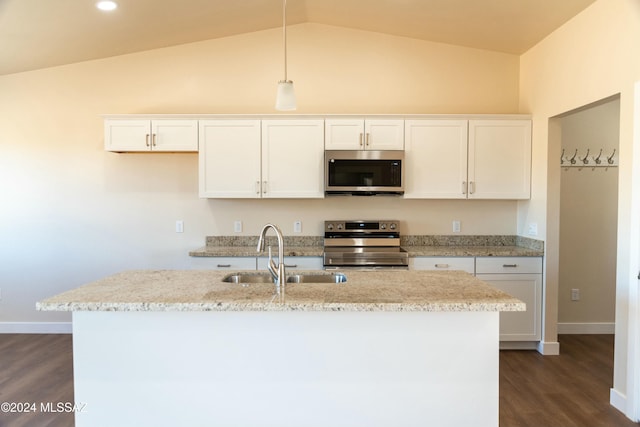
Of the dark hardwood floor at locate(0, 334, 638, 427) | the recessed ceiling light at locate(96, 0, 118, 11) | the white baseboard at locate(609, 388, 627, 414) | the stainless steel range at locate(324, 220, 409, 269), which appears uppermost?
the recessed ceiling light at locate(96, 0, 118, 11)

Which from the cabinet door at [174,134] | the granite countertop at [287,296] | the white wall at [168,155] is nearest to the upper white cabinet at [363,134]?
the white wall at [168,155]

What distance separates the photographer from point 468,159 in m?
3.73

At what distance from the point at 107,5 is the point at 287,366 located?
2862 millimetres

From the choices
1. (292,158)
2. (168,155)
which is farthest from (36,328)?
(292,158)

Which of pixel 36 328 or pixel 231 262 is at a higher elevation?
pixel 231 262

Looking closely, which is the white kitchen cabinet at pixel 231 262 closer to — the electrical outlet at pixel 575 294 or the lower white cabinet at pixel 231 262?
the lower white cabinet at pixel 231 262

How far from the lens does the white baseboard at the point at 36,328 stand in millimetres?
4023

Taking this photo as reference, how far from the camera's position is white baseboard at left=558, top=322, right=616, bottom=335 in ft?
13.3

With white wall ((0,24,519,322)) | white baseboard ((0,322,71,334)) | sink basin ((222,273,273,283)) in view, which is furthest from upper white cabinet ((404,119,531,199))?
white baseboard ((0,322,71,334))

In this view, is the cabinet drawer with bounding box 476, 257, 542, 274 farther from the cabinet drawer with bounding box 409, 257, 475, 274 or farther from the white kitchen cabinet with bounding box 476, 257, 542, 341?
the cabinet drawer with bounding box 409, 257, 475, 274

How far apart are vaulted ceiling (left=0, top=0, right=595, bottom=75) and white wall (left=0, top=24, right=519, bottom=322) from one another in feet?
0.56

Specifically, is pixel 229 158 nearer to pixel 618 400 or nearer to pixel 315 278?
pixel 315 278

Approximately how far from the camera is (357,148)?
12.1ft

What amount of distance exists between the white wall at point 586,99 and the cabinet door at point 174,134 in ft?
10.2
